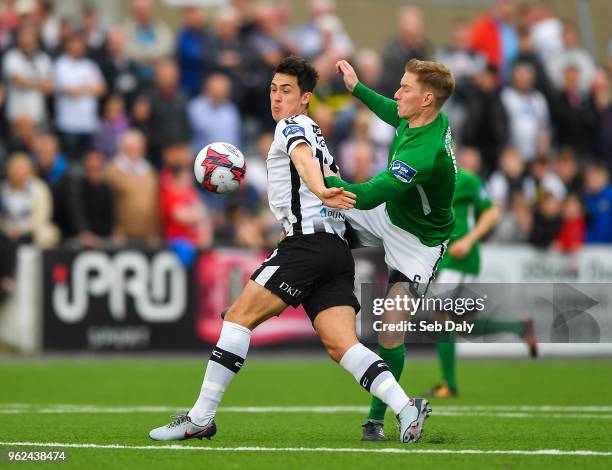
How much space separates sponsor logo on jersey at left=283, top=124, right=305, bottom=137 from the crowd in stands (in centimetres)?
898

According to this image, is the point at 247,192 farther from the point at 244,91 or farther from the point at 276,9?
the point at 276,9

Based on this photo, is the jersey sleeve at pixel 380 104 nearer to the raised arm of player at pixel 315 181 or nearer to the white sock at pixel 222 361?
the raised arm of player at pixel 315 181

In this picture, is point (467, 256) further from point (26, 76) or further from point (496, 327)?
point (26, 76)

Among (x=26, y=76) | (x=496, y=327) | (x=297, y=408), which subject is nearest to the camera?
(x=297, y=408)

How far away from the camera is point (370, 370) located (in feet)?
27.2

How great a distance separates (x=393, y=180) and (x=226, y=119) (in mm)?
11642

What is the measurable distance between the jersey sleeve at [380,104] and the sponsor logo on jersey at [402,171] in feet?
3.10

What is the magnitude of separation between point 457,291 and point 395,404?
13.5ft

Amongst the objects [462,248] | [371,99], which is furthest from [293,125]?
[462,248]

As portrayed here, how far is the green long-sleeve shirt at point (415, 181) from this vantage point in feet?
27.0

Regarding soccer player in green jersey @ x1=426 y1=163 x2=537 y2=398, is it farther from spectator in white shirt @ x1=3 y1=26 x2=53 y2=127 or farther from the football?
spectator in white shirt @ x1=3 y1=26 x2=53 y2=127

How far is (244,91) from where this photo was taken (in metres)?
20.5

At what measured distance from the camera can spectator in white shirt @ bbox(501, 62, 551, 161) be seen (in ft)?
71.4

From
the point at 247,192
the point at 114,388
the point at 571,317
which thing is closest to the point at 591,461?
the point at 571,317
